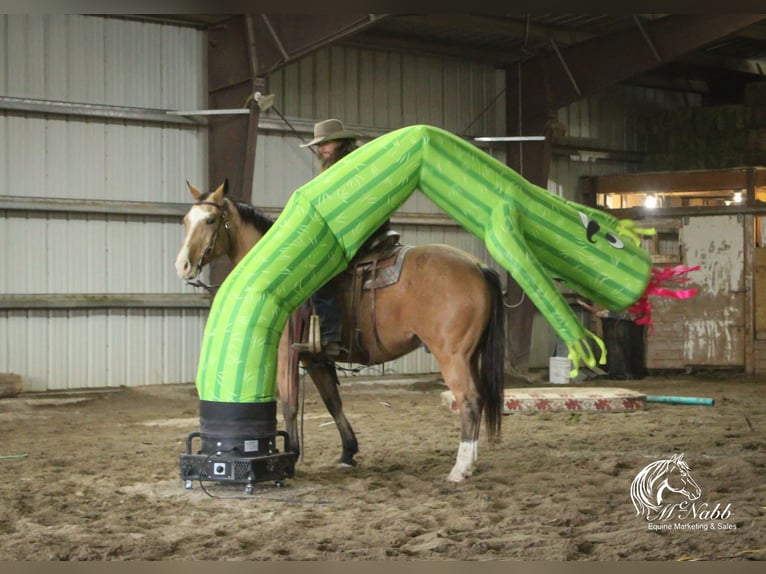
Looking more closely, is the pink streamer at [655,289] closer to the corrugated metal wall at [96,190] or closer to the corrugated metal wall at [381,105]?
the corrugated metal wall at [96,190]

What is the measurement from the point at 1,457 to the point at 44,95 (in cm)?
544

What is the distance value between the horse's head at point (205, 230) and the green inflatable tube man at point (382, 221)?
86cm

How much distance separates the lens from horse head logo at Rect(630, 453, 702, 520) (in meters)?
4.64

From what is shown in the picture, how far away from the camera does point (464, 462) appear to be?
219 inches

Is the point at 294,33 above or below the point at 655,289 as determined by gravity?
above

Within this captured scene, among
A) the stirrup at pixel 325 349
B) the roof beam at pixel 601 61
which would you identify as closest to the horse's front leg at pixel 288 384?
the stirrup at pixel 325 349

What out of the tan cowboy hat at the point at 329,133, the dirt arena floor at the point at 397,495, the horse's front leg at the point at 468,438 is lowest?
the dirt arena floor at the point at 397,495

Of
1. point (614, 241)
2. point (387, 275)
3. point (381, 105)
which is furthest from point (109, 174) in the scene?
point (614, 241)

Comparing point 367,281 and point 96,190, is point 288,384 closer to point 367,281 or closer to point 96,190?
point 367,281

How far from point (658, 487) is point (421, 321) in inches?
66.4

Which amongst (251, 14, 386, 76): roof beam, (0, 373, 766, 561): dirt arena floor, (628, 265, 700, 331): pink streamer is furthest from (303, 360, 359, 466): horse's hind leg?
(251, 14, 386, 76): roof beam

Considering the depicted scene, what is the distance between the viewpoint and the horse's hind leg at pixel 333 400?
611 cm

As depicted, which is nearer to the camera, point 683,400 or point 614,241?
point 614,241
